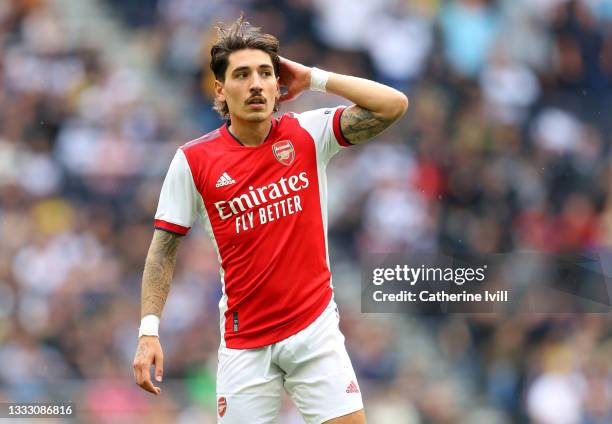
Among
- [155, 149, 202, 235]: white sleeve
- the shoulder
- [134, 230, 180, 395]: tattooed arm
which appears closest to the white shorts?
[134, 230, 180, 395]: tattooed arm

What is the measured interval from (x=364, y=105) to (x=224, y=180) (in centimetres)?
67

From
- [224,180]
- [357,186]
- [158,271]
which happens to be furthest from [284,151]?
[357,186]

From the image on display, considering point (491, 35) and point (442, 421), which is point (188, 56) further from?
point (442, 421)

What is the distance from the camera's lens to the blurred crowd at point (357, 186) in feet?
24.3

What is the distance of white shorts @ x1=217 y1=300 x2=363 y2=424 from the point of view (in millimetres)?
3902

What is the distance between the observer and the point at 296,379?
13.0 feet

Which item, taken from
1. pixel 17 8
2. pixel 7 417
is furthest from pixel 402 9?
pixel 7 417

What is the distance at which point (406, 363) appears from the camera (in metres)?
7.39

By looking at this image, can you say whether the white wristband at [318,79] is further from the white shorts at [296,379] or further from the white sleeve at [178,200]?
the white shorts at [296,379]

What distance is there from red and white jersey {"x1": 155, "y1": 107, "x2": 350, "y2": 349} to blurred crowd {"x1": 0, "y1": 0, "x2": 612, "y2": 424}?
330cm

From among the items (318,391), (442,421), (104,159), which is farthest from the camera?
(104,159)

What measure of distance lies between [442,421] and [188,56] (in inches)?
142

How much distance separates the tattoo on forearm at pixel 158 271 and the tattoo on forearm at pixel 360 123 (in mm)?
859

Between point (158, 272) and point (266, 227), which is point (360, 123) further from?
point (158, 272)
